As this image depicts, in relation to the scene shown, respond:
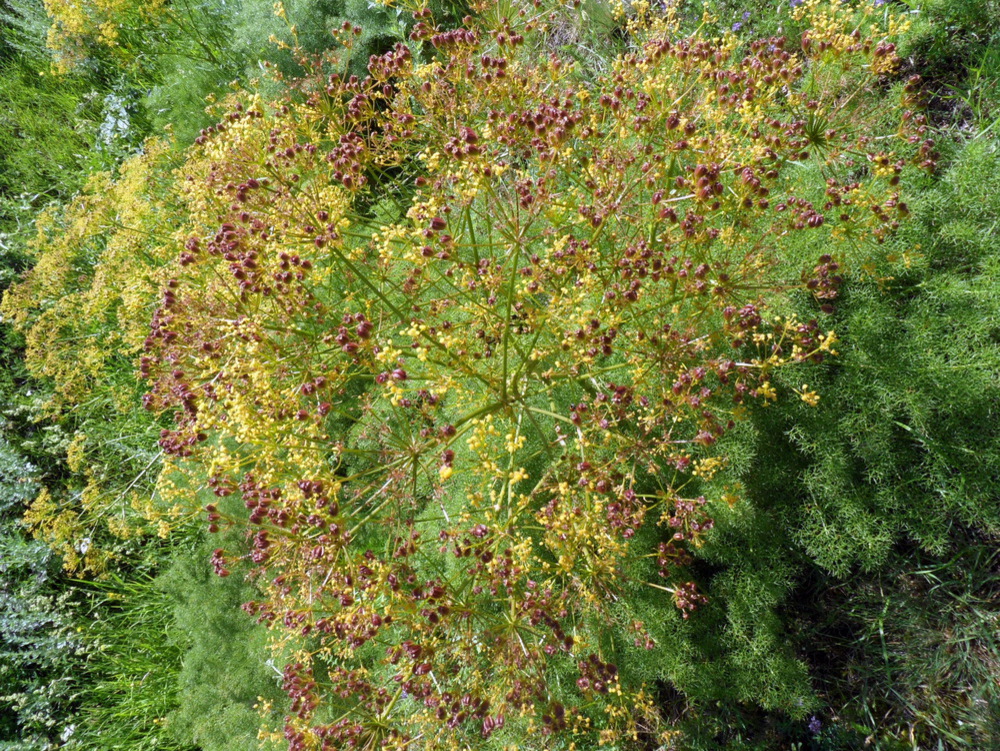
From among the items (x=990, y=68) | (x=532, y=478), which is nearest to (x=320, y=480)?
(x=532, y=478)

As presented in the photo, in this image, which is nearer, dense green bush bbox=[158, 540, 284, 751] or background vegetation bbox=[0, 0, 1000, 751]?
background vegetation bbox=[0, 0, 1000, 751]

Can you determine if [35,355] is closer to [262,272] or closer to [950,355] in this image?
[262,272]

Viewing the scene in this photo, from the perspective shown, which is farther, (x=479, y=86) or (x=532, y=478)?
(x=532, y=478)

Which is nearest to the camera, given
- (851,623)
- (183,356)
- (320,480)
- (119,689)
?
(320,480)

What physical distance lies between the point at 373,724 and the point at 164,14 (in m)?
7.52

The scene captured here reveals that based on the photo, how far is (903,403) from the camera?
3371mm

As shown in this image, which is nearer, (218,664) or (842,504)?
(842,504)

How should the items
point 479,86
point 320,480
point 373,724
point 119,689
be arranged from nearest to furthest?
point 320,480, point 373,724, point 479,86, point 119,689

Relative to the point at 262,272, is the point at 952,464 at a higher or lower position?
lower

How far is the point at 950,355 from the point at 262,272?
3.66 m

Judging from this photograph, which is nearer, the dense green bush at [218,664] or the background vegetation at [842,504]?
the background vegetation at [842,504]

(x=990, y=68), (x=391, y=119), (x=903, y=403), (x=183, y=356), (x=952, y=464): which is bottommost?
(x=952, y=464)

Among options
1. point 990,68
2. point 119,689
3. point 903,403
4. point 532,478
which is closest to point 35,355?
point 119,689

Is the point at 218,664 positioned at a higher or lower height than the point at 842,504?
lower
